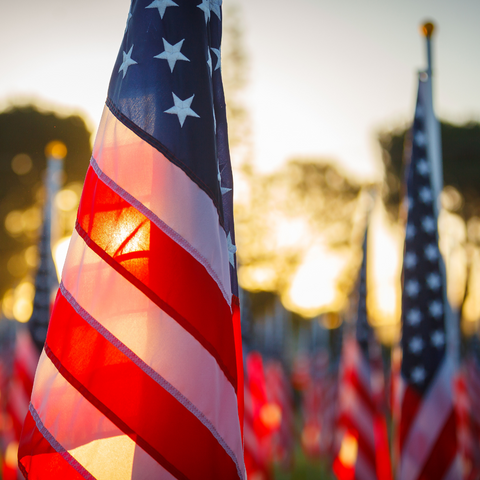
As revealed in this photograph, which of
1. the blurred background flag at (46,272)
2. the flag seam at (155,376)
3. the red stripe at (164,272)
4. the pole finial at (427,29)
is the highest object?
the pole finial at (427,29)

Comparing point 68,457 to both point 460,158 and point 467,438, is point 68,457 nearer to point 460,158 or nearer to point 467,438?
point 467,438

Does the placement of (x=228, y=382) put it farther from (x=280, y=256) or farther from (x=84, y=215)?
(x=280, y=256)

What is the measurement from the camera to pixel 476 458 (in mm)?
9648

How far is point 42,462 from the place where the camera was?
2.00 metres

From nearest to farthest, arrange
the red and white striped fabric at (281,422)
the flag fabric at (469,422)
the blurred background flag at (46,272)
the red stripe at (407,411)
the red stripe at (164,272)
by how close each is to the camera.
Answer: the red stripe at (164,272), the red stripe at (407,411), the blurred background flag at (46,272), the flag fabric at (469,422), the red and white striped fabric at (281,422)

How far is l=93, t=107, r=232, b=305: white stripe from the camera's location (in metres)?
2.13

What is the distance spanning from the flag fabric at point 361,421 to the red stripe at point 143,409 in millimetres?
5434

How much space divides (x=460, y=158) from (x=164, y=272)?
25.2 metres

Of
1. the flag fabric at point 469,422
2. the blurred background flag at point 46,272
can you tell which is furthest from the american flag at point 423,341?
the blurred background flag at point 46,272

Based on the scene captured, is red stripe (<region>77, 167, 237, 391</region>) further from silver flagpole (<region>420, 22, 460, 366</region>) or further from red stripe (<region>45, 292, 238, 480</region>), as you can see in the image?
silver flagpole (<region>420, 22, 460, 366</region>)

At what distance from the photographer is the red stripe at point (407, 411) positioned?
15.0 feet

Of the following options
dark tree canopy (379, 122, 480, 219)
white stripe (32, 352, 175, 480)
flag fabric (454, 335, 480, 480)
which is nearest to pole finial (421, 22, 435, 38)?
white stripe (32, 352, 175, 480)

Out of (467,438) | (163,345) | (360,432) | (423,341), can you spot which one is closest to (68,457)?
(163,345)

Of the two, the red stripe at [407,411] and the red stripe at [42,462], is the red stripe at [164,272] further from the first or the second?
the red stripe at [407,411]
